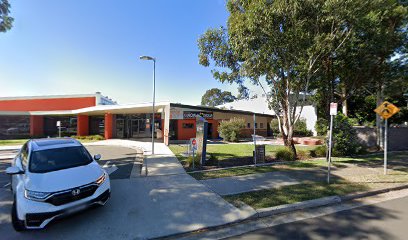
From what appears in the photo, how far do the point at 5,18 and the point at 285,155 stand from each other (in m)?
16.9

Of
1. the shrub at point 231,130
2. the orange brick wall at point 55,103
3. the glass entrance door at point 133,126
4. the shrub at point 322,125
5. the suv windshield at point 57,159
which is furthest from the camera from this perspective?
the orange brick wall at point 55,103

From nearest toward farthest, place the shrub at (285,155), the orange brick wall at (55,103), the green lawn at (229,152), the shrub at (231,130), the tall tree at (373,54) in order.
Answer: the tall tree at (373,54) < the shrub at (285,155) < the green lawn at (229,152) < the shrub at (231,130) < the orange brick wall at (55,103)

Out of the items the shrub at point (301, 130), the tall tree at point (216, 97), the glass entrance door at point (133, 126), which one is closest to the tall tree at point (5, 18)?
the glass entrance door at point (133, 126)

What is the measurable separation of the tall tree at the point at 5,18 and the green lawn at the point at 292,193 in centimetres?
1507

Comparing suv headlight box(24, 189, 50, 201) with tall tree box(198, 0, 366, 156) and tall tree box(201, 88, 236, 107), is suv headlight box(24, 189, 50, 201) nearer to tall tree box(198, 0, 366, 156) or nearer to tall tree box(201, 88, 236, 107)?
tall tree box(198, 0, 366, 156)

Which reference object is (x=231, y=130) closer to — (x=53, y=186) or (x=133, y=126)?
(x=133, y=126)

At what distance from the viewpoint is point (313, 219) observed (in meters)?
4.44

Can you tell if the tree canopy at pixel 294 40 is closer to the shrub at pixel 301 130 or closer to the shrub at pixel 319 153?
the shrub at pixel 319 153

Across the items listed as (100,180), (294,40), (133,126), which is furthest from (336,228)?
(133,126)

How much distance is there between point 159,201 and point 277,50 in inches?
317

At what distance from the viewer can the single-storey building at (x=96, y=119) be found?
68.8ft

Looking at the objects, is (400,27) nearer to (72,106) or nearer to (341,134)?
(341,134)

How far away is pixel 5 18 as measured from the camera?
11328 millimetres

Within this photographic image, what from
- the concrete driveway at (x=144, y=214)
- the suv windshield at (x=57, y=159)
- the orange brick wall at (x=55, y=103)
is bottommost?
the concrete driveway at (x=144, y=214)
